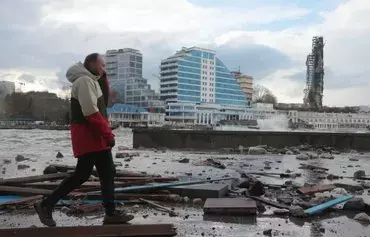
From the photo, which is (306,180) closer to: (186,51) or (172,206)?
(172,206)

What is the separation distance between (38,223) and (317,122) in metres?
197

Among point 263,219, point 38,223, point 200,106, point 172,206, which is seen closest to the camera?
point 38,223

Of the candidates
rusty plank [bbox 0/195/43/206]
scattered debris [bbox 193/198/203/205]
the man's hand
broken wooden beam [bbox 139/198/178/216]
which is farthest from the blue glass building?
the man's hand

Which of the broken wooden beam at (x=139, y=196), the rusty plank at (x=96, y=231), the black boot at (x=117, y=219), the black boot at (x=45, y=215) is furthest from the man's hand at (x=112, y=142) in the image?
the broken wooden beam at (x=139, y=196)

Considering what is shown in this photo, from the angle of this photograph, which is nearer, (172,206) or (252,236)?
(252,236)

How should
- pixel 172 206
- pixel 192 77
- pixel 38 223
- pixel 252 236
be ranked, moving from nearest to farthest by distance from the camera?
pixel 252 236
pixel 38 223
pixel 172 206
pixel 192 77

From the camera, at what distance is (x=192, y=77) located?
193 meters

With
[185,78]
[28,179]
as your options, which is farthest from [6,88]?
[28,179]

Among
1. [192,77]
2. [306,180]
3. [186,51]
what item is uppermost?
[186,51]

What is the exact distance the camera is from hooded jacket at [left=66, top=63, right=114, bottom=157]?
16.9 feet

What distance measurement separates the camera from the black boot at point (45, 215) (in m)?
5.45

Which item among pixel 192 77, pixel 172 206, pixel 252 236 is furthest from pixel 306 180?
pixel 192 77

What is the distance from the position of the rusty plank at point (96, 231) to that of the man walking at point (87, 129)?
0.61 meters

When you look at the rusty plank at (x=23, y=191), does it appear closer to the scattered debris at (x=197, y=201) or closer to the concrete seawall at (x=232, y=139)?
the scattered debris at (x=197, y=201)
